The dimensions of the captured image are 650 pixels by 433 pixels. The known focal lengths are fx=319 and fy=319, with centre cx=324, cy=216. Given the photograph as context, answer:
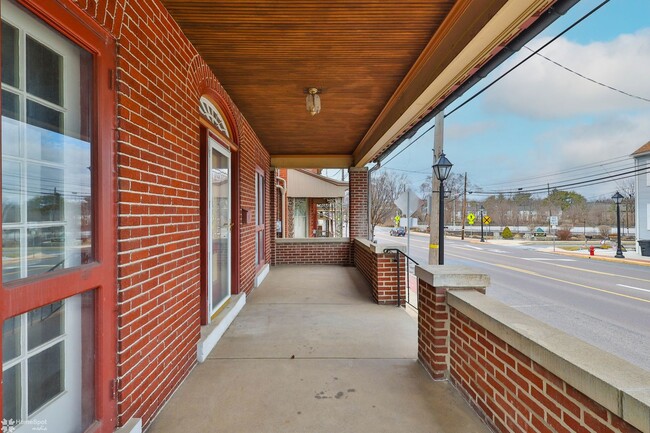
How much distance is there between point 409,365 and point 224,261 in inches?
105

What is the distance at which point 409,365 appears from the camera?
293 cm

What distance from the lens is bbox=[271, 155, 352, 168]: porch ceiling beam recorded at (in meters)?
8.37


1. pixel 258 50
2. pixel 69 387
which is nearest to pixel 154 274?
pixel 69 387

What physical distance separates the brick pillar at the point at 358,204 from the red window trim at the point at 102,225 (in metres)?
7.02

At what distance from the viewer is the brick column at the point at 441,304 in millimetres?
2604

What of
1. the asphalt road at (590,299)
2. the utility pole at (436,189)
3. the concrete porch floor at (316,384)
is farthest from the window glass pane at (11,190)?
the utility pole at (436,189)

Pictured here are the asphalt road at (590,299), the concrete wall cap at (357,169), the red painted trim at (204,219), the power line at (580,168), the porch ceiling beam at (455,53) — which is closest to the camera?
the porch ceiling beam at (455,53)

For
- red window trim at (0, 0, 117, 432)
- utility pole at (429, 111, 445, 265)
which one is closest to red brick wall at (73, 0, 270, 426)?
red window trim at (0, 0, 117, 432)

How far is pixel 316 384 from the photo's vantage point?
2590mm

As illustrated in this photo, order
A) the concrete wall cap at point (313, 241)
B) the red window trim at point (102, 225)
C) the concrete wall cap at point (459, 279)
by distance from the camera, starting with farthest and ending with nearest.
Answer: the concrete wall cap at point (313, 241) < the concrete wall cap at point (459, 279) < the red window trim at point (102, 225)

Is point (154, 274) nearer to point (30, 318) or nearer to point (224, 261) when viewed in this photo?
point (30, 318)

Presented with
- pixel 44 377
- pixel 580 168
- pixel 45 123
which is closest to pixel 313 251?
pixel 44 377

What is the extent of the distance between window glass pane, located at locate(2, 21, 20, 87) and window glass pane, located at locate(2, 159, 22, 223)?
12.9 inches

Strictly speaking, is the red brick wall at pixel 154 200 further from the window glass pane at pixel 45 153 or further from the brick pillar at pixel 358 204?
the brick pillar at pixel 358 204
